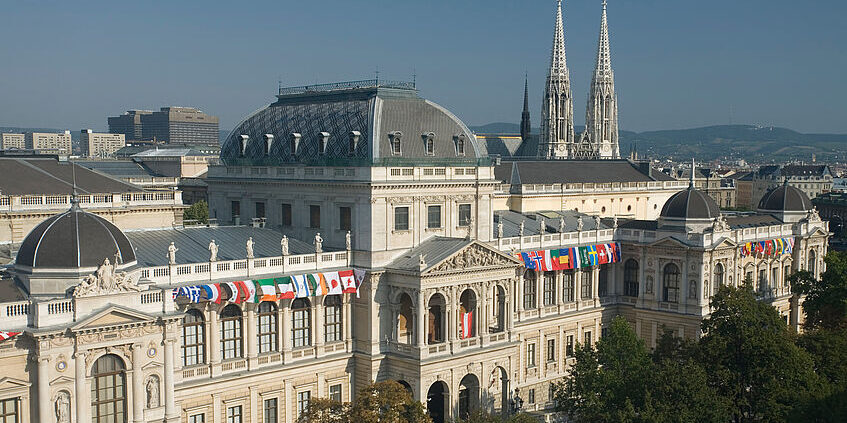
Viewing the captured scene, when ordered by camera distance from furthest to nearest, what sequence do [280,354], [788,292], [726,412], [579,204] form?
[579,204]
[788,292]
[280,354]
[726,412]

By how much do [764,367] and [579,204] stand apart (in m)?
61.9

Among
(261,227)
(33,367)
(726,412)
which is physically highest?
(261,227)

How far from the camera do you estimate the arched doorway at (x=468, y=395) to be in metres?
69.4

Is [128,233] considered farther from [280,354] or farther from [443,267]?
[443,267]

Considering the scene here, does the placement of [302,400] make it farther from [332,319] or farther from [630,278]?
[630,278]

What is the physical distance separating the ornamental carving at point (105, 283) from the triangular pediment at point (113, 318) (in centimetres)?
110

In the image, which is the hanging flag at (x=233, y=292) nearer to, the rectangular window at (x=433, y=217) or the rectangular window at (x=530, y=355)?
the rectangular window at (x=433, y=217)

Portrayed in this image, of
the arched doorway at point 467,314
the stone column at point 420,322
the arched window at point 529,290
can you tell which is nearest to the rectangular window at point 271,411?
the stone column at point 420,322

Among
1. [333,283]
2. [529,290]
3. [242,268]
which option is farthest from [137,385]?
[529,290]

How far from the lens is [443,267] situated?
66000 millimetres

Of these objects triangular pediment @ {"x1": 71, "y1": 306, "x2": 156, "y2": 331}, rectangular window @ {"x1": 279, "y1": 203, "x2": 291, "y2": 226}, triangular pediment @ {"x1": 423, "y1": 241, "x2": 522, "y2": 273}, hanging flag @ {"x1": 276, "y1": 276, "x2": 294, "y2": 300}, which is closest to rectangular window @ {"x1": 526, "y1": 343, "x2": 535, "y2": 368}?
triangular pediment @ {"x1": 423, "y1": 241, "x2": 522, "y2": 273}

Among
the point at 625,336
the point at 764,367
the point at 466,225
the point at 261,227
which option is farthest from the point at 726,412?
the point at 261,227

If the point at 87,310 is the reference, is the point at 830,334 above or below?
below

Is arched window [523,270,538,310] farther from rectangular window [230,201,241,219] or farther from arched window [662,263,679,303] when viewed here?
rectangular window [230,201,241,219]
